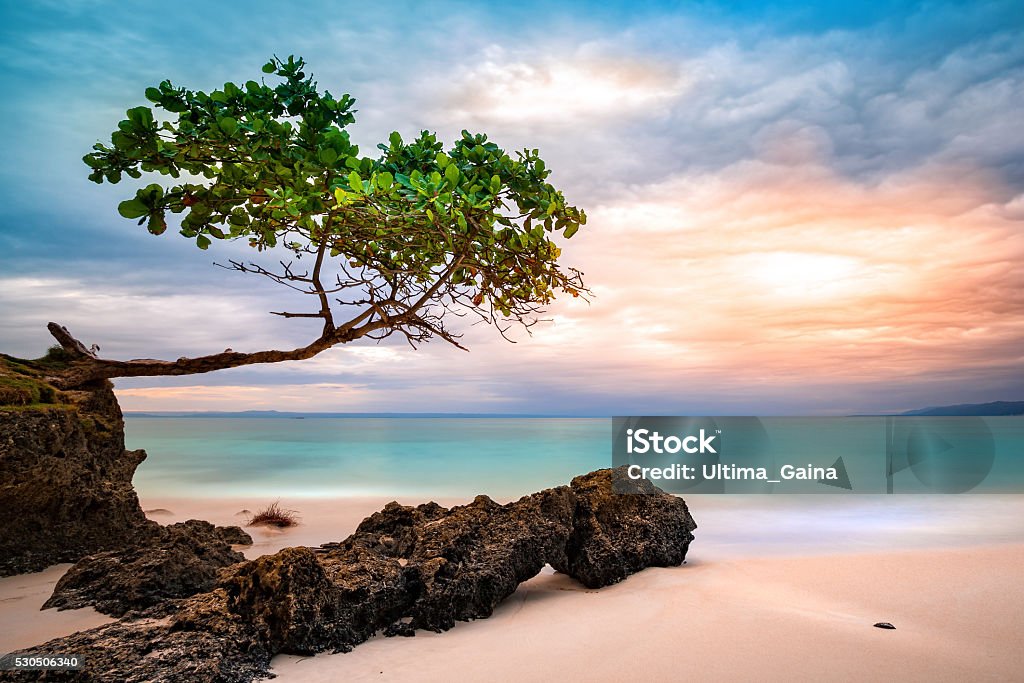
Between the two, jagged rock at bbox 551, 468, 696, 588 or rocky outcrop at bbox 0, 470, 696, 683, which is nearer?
rocky outcrop at bbox 0, 470, 696, 683

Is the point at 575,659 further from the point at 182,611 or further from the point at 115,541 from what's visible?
the point at 115,541

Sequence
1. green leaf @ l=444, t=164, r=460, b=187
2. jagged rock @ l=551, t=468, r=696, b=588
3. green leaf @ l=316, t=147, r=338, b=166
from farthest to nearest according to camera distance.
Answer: jagged rock @ l=551, t=468, r=696, b=588 → green leaf @ l=316, t=147, r=338, b=166 → green leaf @ l=444, t=164, r=460, b=187

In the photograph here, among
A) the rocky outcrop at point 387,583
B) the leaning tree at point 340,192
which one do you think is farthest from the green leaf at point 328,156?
the rocky outcrop at point 387,583

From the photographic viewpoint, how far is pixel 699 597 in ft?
14.7

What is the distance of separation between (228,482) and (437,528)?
16.2 metres

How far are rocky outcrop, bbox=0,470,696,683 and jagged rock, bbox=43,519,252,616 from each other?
1.81ft

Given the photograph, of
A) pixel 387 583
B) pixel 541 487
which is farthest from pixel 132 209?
pixel 541 487

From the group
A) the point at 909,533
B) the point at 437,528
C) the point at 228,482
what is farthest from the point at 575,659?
the point at 228,482

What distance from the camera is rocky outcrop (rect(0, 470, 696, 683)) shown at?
10.5ft

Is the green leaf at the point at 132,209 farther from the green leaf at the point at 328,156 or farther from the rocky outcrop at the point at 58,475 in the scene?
the rocky outcrop at the point at 58,475

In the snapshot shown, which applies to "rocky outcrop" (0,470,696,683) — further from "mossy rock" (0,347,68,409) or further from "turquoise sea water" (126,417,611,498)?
"turquoise sea water" (126,417,611,498)

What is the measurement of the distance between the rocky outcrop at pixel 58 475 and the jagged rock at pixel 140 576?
41.6 inches

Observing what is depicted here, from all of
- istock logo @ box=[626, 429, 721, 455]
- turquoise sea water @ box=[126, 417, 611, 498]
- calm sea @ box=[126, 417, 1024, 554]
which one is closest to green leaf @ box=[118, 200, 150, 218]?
istock logo @ box=[626, 429, 721, 455]

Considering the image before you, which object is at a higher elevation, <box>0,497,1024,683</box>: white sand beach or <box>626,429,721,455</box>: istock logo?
<box>626,429,721,455</box>: istock logo
